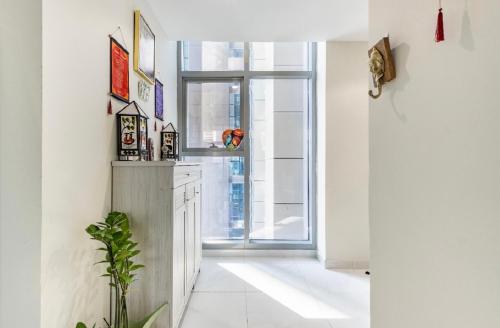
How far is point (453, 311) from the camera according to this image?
836 mm

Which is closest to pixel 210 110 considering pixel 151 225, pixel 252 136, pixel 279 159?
pixel 252 136

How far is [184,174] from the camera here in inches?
76.9

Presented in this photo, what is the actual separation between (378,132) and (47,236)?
58.2 inches

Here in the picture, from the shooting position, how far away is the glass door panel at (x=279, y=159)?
3393 millimetres

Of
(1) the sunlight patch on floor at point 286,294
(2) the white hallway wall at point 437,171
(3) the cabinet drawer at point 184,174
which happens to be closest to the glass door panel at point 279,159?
(1) the sunlight patch on floor at point 286,294

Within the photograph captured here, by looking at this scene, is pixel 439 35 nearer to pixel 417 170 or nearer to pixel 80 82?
pixel 417 170

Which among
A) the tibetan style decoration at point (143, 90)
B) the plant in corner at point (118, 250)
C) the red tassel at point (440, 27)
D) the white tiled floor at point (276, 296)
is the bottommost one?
the white tiled floor at point (276, 296)

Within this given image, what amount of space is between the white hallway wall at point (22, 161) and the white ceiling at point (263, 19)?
1.52m

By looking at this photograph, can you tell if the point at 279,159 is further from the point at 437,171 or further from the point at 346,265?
the point at 437,171

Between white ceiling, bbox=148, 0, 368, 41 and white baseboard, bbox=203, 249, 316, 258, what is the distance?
240 cm

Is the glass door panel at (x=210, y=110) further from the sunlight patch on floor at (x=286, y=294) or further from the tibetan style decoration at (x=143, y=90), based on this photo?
the sunlight patch on floor at (x=286, y=294)

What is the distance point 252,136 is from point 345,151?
1103 mm

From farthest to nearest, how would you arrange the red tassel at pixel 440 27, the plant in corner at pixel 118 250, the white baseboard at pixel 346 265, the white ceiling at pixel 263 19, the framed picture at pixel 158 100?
the white baseboard at pixel 346 265
the framed picture at pixel 158 100
the white ceiling at pixel 263 19
the plant in corner at pixel 118 250
the red tassel at pixel 440 27

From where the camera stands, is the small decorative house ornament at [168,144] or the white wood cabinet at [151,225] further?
the small decorative house ornament at [168,144]
